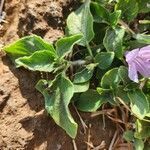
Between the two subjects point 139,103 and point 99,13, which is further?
point 99,13

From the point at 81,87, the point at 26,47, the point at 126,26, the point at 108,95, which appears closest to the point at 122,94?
the point at 108,95

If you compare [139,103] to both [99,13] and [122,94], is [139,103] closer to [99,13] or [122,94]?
[122,94]

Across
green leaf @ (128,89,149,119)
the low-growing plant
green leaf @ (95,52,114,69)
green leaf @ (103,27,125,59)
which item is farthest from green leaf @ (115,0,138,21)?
green leaf @ (128,89,149,119)

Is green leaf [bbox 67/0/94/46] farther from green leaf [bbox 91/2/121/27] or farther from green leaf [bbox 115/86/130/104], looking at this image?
green leaf [bbox 115/86/130/104]

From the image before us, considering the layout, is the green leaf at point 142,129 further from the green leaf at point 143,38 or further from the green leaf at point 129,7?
the green leaf at point 129,7

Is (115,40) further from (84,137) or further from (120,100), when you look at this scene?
(84,137)
